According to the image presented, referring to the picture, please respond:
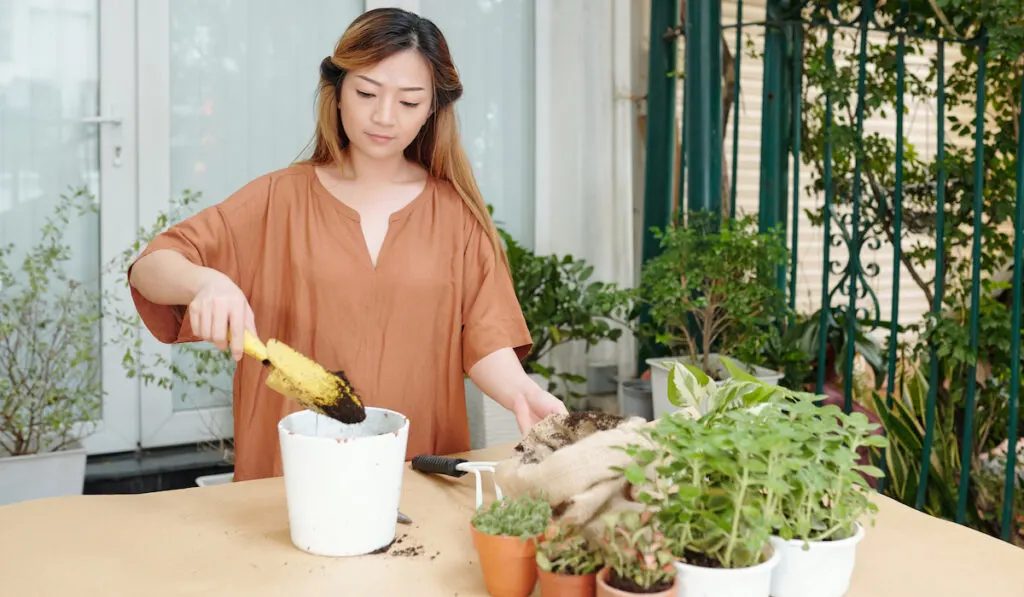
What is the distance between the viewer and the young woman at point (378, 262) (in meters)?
1.73

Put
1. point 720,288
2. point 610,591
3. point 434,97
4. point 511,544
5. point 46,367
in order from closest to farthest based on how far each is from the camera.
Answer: point 610,591 < point 511,544 < point 434,97 < point 720,288 < point 46,367

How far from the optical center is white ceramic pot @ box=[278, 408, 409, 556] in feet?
3.61

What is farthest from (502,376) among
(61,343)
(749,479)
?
(61,343)

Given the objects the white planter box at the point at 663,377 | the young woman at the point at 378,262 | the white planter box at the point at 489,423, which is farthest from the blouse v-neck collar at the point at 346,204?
the white planter box at the point at 489,423

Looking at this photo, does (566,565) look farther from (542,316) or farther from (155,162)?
(155,162)

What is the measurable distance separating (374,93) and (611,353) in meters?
2.41

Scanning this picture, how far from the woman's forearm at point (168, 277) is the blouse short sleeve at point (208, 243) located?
2 cm

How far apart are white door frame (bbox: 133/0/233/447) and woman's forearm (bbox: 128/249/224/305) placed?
174cm

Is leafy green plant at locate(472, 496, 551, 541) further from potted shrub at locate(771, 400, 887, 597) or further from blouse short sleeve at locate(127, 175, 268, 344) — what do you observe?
blouse short sleeve at locate(127, 175, 268, 344)

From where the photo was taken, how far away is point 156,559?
1.12 m

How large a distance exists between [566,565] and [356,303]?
0.98 meters

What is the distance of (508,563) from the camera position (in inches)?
39.1

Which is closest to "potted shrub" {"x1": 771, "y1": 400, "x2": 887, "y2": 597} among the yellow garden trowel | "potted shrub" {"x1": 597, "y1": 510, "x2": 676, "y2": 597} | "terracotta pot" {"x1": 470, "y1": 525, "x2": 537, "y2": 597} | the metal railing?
"potted shrub" {"x1": 597, "y1": 510, "x2": 676, "y2": 597}

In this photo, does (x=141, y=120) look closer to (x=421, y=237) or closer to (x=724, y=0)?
(x=421, y=237)
